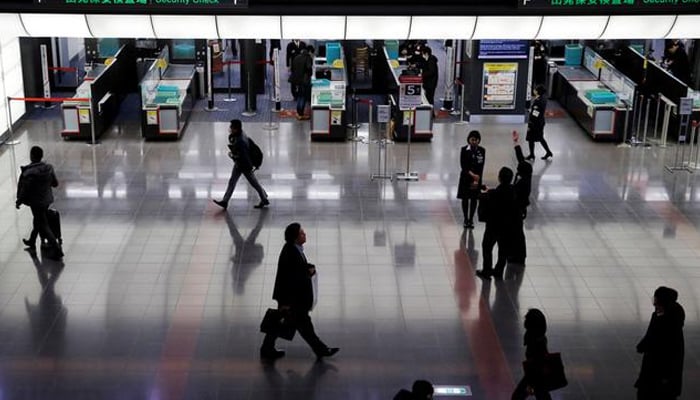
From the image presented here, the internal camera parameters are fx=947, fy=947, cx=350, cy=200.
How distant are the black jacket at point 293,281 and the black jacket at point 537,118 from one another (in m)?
9.05

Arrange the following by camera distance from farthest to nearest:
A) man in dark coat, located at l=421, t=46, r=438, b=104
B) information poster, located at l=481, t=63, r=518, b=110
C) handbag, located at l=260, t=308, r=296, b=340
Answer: man in dark coat, located at l=421, t=46, r=438, b=104
information poster, located at l=481, t=63, r=518, b=110
handbag, located at l=260, t=308, r=296, b=340

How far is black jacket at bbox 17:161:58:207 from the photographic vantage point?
1242cm

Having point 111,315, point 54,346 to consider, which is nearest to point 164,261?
point 111,315

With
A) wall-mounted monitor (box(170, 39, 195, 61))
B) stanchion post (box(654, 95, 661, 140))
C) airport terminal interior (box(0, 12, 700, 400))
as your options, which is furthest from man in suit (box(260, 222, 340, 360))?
wall-mounted monitor (box(170, 39, 195, 61))

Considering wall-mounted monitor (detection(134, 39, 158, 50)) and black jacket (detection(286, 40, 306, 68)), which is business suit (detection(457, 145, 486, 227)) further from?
wall-mounted monitor (detection(134, 39, 158, 50))

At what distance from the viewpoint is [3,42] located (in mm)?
18812

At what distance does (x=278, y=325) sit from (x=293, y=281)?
557 mm

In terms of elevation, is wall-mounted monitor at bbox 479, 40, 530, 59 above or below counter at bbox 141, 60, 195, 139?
above

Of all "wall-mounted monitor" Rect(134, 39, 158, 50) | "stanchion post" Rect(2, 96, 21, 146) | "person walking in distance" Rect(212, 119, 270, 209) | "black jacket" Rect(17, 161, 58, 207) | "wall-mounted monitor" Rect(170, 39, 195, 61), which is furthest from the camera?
"wall-mounted monitor" Rect(134, 39, 158, 50)

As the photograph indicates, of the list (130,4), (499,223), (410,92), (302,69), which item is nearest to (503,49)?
(410,92)

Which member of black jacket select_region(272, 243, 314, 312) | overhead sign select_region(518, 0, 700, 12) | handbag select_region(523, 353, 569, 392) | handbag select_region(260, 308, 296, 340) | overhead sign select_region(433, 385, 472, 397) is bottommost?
overhead sign select_region(433, 385, 472, 397)

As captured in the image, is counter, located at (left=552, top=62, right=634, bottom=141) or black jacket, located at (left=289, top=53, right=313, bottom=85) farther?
black jacket, located at (left=289, top=53, right=313, bottom=85)

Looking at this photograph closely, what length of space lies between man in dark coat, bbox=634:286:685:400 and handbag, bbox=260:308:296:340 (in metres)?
3.43

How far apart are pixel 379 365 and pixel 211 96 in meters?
A: 12.4
